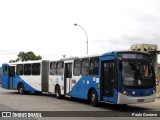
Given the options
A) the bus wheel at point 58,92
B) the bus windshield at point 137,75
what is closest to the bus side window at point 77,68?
the bus wheel at point 58,92

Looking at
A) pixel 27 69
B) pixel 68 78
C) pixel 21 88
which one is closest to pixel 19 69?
pixel 27 69

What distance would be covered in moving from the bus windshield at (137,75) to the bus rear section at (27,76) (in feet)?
37.4

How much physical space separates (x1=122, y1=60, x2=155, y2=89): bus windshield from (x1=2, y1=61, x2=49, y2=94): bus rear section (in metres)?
11.4

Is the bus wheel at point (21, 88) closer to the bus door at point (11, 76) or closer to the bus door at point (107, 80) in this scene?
the bus door at point (11, 76)

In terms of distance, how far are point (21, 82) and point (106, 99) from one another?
13742 millimetres

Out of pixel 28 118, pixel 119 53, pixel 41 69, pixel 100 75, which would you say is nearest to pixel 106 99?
pixel 100 75

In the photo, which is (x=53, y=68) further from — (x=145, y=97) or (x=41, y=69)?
(x=145, y=97)

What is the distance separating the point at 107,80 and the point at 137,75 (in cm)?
159

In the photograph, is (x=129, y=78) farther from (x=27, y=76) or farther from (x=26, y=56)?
(x=26, y=56)

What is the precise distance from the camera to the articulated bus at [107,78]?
49.7 ft

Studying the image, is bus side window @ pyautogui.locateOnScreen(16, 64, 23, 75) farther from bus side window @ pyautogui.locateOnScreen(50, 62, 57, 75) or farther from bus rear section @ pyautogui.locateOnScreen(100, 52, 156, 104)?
bus rear section @ pyautogui.locateOnScreen(100, 52, 156, 104)

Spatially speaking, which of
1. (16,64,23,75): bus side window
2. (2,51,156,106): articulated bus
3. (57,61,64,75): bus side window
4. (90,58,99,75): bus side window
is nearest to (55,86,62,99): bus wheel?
(2,51,156,106): articulated bus

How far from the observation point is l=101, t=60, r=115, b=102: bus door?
15.7 metres

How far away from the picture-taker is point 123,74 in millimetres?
15203
